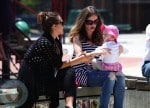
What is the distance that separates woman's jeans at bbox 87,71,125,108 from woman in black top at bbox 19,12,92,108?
37 centimetres

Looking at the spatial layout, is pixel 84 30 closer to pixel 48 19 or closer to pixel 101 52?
pixel 101 52

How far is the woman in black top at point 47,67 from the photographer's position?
570 cm

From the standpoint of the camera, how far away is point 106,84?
6090 mm

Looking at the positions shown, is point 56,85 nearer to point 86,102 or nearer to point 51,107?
point 51,107

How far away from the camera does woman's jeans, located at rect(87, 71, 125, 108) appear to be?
20.0 ft

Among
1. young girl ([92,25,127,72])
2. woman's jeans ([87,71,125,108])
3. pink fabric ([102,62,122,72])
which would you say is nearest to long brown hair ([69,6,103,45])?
young girl ([92,25,127,72])

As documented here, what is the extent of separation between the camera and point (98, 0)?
34.1 metres

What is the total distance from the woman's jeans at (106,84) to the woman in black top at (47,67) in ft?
1.21

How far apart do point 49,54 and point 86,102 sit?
1.15 metres

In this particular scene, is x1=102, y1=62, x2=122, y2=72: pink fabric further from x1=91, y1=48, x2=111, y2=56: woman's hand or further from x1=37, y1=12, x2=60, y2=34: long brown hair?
x1=37, y1=12, x2=60, y2=34: long brown hair

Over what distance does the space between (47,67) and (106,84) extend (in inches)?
30.9

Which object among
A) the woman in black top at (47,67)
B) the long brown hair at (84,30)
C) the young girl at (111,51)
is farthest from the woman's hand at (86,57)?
the long brown hair at (84,30)

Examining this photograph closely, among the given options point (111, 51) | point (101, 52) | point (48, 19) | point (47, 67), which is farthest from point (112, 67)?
point (48, 19)

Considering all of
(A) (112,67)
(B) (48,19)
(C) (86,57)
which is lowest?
(A) (112,67)
